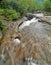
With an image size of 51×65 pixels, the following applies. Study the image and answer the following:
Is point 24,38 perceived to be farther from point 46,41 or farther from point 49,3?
point 49,3

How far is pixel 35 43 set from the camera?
16109 mm

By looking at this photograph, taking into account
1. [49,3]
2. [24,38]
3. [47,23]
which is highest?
[24,38]

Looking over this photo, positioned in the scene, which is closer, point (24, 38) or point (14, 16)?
point (24, 38)

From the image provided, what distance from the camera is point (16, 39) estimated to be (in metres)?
16.6

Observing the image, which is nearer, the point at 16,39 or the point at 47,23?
the point at 16,39

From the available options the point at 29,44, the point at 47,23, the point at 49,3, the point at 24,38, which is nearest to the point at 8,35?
the point at 24,38

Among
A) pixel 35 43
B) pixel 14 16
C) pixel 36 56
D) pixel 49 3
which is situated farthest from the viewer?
pixel 49 3

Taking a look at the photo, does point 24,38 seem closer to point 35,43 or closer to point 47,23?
point 35,43

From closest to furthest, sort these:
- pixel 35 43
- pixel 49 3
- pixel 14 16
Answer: pixel 35 43 → pixel 14 16 → pixel 49 3

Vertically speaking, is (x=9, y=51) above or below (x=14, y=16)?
above

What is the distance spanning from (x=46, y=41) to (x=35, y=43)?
1243 millimetres

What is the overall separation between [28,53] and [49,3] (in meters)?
35.3

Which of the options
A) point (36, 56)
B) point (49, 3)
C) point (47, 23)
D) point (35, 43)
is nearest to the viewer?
point (36, 56)

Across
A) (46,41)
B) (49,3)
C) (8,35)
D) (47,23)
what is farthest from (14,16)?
(49,3)
